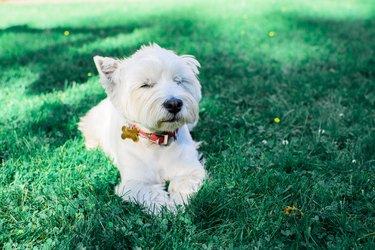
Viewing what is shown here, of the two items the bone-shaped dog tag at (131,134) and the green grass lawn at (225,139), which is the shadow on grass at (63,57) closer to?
the green grass lawn at (225,139)

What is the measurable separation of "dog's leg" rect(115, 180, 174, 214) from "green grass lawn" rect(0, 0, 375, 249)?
0.28 ft

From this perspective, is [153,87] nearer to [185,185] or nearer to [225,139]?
[185,185]

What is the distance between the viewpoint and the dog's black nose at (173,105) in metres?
2.98

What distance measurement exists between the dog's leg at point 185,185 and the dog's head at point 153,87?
400 mm

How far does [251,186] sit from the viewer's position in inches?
121

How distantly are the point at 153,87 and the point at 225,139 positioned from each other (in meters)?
1.16

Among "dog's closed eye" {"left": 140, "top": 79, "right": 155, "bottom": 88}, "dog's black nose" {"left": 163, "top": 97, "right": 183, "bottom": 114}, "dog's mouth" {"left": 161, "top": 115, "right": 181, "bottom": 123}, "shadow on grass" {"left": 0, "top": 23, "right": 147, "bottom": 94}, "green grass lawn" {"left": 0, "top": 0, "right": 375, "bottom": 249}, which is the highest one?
"dog's closed eye" {"left": 140, "top": 79, "right": 155, "bottom": 88}

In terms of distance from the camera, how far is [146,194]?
A: 305 centimetres

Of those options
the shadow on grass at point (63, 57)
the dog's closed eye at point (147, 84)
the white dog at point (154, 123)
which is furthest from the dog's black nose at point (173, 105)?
the shadow on grass at point (63, 57)

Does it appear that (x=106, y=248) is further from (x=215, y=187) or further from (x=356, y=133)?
(x=356, y=133)

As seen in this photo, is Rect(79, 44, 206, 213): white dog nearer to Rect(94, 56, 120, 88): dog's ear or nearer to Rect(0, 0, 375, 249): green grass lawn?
Rect(94, 56, 120, 88): dog's ear

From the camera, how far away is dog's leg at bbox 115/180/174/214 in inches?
115

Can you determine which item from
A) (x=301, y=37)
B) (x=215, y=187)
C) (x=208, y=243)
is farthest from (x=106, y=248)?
(x=301, y=37)

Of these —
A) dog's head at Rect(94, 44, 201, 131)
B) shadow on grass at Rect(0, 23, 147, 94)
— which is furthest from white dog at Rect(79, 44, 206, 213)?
shadow on grass at Rect(0, 23, 147, 94)
